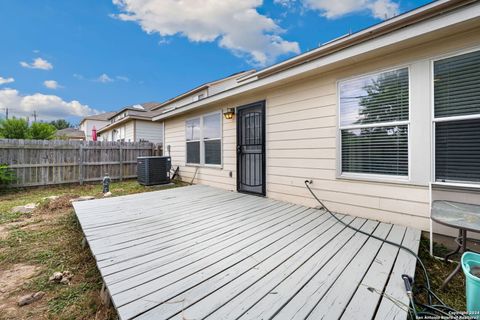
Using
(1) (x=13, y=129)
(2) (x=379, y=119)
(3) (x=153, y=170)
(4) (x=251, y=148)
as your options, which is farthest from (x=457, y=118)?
(1) (x=13, y=129)

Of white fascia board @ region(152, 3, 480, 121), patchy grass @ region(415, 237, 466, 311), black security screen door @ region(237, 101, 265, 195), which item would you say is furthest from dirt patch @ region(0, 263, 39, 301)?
white fascia board @ region(152, 3, 480, 121)

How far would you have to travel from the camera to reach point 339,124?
332 cm

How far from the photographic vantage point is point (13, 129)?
7.56 m

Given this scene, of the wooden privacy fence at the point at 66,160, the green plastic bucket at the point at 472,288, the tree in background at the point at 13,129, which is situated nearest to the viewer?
the green plastic bucket at the point at 472,288

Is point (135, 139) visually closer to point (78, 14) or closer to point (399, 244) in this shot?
point (78, 14)

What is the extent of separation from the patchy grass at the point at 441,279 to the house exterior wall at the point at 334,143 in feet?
1.32

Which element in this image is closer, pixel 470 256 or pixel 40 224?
pixel 470 256

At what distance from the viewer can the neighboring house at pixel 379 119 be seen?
2.36m

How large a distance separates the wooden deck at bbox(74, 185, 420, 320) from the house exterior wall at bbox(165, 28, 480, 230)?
1.06 ft

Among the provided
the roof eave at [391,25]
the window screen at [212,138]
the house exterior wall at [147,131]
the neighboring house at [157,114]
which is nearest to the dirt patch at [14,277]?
the window screen at [212,138]

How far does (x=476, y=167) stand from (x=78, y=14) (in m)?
10.8

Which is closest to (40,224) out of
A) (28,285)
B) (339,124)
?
(28,285)

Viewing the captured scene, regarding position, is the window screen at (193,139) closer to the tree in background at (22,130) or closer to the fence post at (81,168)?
the fence post at (81,168)

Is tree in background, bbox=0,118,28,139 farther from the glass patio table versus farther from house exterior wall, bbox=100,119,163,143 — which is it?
the glass patio table
